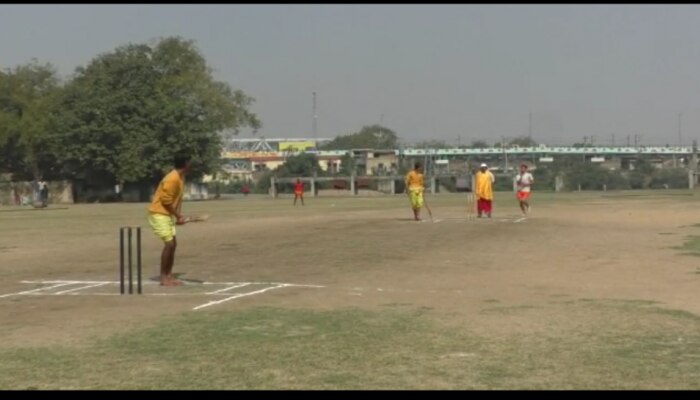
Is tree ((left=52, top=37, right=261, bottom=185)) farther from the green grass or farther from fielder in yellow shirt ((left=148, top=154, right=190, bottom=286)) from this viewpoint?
the green grass

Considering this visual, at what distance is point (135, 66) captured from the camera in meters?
69.3

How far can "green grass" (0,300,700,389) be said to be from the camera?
7145 millimetres

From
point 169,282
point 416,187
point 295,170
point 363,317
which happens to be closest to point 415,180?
point 416,187

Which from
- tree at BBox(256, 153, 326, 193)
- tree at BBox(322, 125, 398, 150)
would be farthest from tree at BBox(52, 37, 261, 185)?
tree at BBox(322, 125, 398, 150)

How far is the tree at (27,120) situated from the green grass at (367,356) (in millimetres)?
62919

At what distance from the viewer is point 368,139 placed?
147000 millimetres

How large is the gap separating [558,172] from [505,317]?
79.0 metres

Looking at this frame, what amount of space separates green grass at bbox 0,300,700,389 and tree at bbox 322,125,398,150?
12898 centimetres

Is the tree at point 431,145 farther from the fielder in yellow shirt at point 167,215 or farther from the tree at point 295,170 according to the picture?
the fielder in yellow shirt at point 167,215

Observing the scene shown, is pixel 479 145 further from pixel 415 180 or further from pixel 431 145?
pixel 415 180

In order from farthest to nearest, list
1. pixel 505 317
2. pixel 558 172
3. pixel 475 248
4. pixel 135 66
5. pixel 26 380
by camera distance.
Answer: pixel 558 172, pixel 135 66, pixel 475 248, pixel 505 317, pixel 26 380

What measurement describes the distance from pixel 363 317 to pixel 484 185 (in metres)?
18.9
